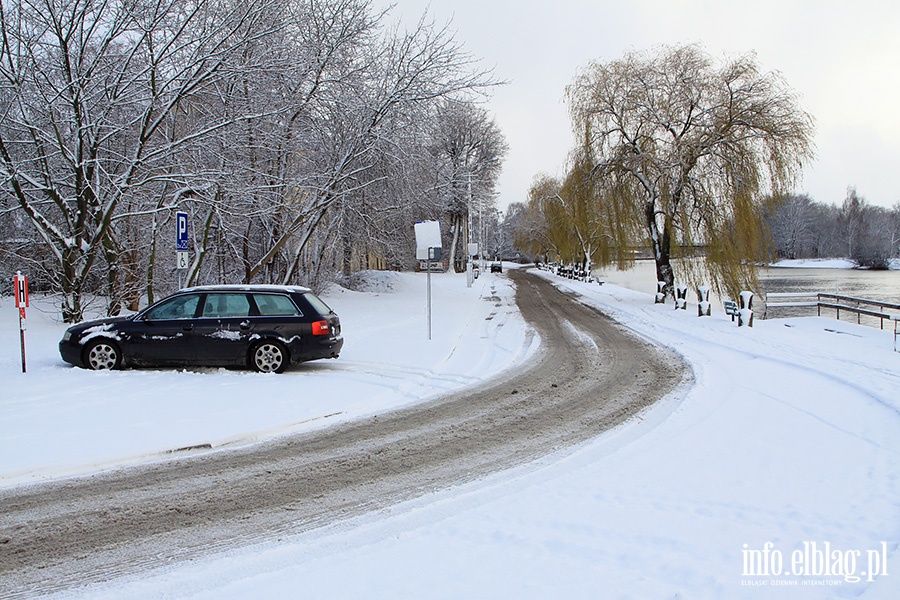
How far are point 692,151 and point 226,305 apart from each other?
19298 millimetres

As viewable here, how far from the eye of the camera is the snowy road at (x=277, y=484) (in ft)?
13.0

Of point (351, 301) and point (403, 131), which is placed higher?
point (403, 131)

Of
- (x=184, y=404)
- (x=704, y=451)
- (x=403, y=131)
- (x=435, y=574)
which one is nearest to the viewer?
(x=435, y=574)

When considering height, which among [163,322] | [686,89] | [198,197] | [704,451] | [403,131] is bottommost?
[704,451]

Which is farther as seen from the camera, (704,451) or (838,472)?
(704,451)

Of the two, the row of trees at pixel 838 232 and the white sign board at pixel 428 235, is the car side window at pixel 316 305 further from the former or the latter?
the row of trees at pixel 838 232

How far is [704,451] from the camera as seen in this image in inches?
231

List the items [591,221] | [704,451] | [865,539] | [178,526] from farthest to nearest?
[591,221] < [704,451] < [178,526] < [865,539]

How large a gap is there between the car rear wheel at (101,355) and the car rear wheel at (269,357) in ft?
7.45

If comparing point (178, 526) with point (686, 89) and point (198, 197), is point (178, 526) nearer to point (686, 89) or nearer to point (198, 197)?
point (198, 197)

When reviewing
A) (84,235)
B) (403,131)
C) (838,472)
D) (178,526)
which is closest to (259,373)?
(178,526)

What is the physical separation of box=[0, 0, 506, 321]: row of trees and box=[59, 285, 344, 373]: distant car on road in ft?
12.4

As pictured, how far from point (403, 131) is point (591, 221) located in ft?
37.3

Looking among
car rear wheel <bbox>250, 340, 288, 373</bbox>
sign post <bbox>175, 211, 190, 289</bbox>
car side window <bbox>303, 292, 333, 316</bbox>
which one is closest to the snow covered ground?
car rear wheel <bbox>250, 340, 288, 373</bbox>
